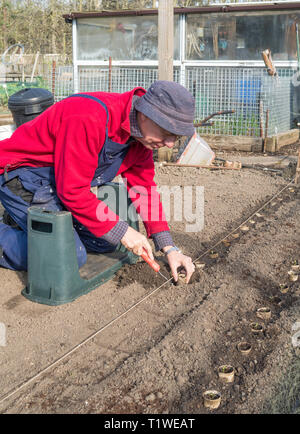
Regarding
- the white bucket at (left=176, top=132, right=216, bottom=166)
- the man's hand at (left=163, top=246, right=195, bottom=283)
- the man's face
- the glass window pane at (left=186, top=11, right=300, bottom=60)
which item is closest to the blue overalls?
the man's face

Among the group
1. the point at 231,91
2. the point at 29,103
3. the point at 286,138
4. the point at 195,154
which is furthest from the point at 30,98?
the point at 286,138

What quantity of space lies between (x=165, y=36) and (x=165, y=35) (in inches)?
0.5

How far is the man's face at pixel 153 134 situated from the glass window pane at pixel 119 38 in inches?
325

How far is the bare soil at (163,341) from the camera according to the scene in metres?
2.12

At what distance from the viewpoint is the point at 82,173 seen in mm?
2590

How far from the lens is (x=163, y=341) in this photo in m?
2.55

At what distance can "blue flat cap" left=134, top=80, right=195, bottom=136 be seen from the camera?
7.80ft

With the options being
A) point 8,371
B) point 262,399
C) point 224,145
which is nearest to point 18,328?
point 8,371

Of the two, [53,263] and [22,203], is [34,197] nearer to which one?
[22,203]

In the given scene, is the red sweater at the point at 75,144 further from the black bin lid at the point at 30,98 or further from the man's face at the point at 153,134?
the black bin lid at the point at 30,98

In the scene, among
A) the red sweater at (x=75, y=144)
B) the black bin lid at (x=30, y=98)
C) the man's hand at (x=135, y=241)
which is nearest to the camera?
the red sweater at (x=75, y=144)

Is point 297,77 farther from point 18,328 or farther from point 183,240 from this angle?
point 18,328

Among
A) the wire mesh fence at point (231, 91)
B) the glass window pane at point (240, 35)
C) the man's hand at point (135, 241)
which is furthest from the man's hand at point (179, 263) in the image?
the glass window pane at point (240, 35)
